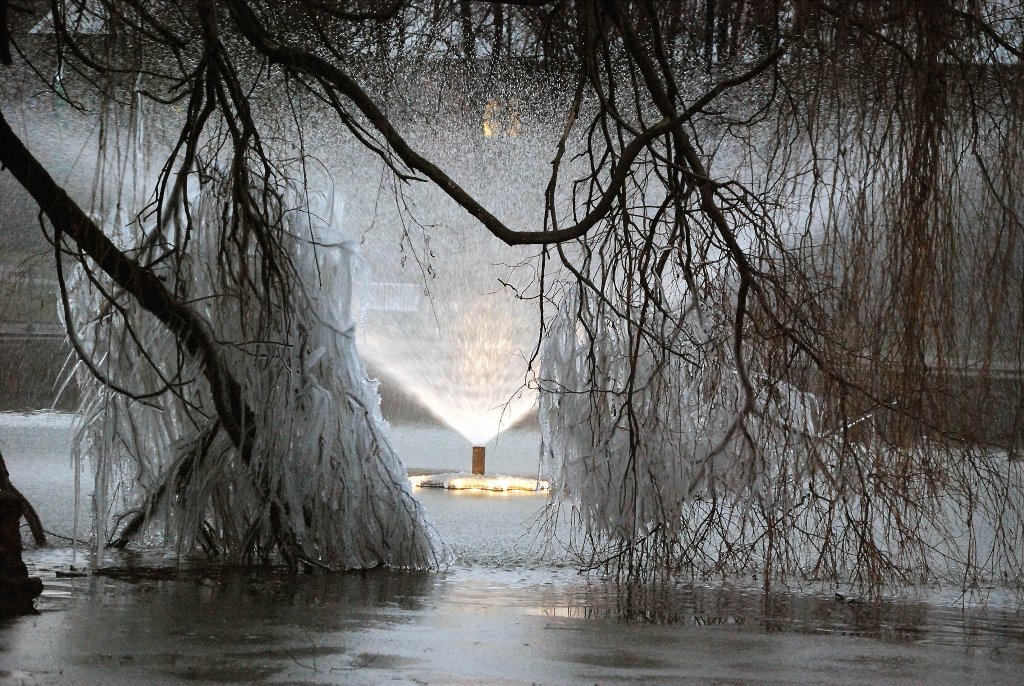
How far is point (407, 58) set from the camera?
7.95 meters

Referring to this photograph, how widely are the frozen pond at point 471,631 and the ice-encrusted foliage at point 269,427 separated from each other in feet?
0.73

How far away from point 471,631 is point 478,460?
9.21 metres

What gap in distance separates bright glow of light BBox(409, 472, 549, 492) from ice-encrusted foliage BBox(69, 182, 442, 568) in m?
6.07

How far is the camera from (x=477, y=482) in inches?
500

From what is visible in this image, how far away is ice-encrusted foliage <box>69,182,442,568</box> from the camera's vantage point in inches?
236

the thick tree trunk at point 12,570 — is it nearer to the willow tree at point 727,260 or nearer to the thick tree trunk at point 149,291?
the willow tree at point 727,260

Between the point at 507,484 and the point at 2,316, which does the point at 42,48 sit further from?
the point at 2,316

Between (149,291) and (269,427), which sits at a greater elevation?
(149,291)

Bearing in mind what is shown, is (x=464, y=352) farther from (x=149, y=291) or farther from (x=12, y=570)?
(x=12, y=570)

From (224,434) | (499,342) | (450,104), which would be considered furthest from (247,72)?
(499,342)

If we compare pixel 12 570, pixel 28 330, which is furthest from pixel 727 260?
pixel 28 330

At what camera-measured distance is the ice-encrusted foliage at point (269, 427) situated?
236 inches

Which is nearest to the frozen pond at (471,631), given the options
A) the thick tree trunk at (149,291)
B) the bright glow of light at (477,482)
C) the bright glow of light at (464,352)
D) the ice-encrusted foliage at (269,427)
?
→ the ice-encrusted foliage at (269,427)

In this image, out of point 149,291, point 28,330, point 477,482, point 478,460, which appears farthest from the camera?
point 28,330
